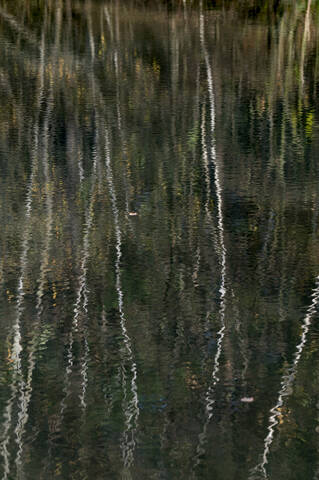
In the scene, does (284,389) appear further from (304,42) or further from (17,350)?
(304,42)

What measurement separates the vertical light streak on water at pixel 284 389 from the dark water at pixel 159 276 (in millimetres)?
11

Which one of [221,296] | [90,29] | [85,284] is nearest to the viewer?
[221,296]

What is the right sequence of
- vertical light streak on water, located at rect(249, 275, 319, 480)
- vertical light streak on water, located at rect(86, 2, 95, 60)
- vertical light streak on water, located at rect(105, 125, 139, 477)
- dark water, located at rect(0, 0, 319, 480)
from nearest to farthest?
vertical light streak on water, located at rect(249, 275, 319, 480)
vertical light streak on water, located at rect(105, 125, 139, 477)
dark water, located at rect(0, 0, 319, 480)
vertical light streak on water, located at rect(86, 2, 95, 60)

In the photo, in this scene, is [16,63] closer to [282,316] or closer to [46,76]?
[46,76]

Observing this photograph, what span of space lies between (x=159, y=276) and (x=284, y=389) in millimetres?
1798

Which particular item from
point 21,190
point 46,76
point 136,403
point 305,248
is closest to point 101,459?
point 136,403

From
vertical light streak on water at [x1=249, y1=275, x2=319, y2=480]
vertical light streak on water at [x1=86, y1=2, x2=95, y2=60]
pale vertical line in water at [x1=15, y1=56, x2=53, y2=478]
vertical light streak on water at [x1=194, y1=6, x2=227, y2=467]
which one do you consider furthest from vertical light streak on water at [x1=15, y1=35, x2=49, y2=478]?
vertical light streak on water at [x1=86, y1=2, x2=95, y2=60]

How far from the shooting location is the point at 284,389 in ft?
15.8

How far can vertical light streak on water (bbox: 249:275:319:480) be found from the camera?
4066 millimetres

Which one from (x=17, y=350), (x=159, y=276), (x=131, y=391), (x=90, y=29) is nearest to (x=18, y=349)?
(x=17, y=350)

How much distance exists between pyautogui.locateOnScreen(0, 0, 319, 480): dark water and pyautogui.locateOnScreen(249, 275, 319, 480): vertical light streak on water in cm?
1

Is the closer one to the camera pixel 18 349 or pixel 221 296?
pixel 18 349

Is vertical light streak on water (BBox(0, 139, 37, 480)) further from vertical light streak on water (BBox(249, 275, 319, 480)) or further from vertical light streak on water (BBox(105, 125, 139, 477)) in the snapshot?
vertical light streak on water (BBox(249, 275, 319, 480))

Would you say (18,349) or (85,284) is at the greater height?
(18,349)
